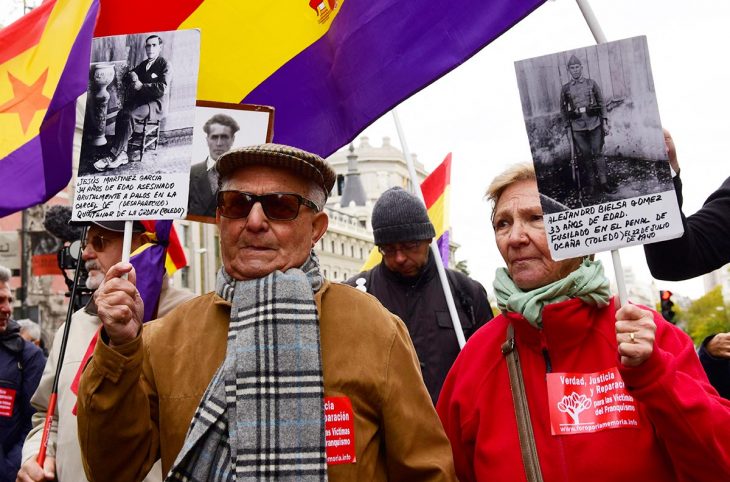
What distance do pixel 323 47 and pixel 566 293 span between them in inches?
84.0

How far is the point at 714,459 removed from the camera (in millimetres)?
2578

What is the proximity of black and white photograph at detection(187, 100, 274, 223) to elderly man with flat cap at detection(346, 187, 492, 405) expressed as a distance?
1709mm

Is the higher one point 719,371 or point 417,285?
point 417,285

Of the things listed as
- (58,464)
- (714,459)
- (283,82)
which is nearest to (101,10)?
(283,82)

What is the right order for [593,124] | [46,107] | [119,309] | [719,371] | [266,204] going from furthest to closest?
[46,107], [719,371], [266,204], [593,124], [119,309]

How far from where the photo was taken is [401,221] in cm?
576

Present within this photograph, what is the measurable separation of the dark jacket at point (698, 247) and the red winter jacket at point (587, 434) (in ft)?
0.89

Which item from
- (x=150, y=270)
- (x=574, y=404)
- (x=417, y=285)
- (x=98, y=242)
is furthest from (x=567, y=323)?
(x=417, y=285)

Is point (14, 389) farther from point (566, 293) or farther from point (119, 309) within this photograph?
point (566, 293)

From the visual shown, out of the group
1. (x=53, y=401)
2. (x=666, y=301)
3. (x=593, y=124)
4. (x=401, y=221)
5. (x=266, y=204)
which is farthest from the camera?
(x=666, y=301)

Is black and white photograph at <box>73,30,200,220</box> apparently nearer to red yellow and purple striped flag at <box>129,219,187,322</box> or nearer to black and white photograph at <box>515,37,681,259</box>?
red yellow and purple striped flag at <box>129,219,187,322</box>

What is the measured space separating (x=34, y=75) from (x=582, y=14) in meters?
4.14

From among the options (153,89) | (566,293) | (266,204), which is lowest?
(566,293)

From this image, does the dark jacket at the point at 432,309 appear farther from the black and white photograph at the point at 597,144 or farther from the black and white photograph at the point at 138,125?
the black and white photograph at the point at 597,144
